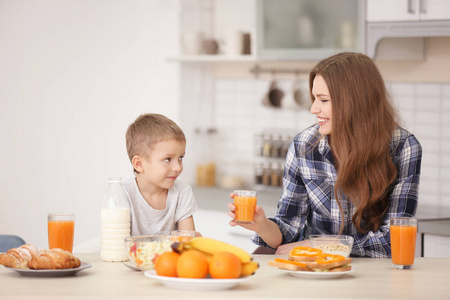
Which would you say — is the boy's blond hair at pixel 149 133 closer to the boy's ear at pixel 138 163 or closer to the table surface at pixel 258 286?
the boy's ear at pixel 138 163

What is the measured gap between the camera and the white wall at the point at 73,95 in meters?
4.98

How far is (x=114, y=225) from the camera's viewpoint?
6.99 feet

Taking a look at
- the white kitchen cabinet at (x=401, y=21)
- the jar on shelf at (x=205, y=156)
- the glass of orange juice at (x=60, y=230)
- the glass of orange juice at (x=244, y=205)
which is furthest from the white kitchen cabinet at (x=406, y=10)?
the glass of orange juice at (x=60, y=230)

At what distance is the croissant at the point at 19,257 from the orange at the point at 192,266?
0.46 metres

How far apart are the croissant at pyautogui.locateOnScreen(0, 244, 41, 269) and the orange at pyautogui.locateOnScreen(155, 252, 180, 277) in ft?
1.29

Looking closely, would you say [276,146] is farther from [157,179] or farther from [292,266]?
[292,266]

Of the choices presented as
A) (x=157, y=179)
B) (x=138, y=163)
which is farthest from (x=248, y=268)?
Answer: (x=138, y=163)

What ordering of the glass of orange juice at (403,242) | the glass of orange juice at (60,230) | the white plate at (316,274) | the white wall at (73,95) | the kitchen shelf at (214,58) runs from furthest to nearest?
the white wall at (73,95) < the kitchen shelf at (214,58) < the glass of orange juice at (60,230) < the glass of orange juice at (403,242) < the white plate at (316,274)

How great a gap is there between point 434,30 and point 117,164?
2462 millimetres

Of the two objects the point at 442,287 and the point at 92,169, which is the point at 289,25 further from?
the point at 442,287

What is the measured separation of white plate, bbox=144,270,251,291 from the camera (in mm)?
1684

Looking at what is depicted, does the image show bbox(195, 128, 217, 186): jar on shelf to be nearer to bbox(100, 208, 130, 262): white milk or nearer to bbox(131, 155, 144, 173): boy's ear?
bbox(131, 155, 144, 173): boy's ear

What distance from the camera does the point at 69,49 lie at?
5.26 meters

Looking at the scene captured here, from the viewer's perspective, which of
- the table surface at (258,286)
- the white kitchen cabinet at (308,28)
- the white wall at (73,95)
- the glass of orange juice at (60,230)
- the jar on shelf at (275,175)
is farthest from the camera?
the white wall at (73,95)
